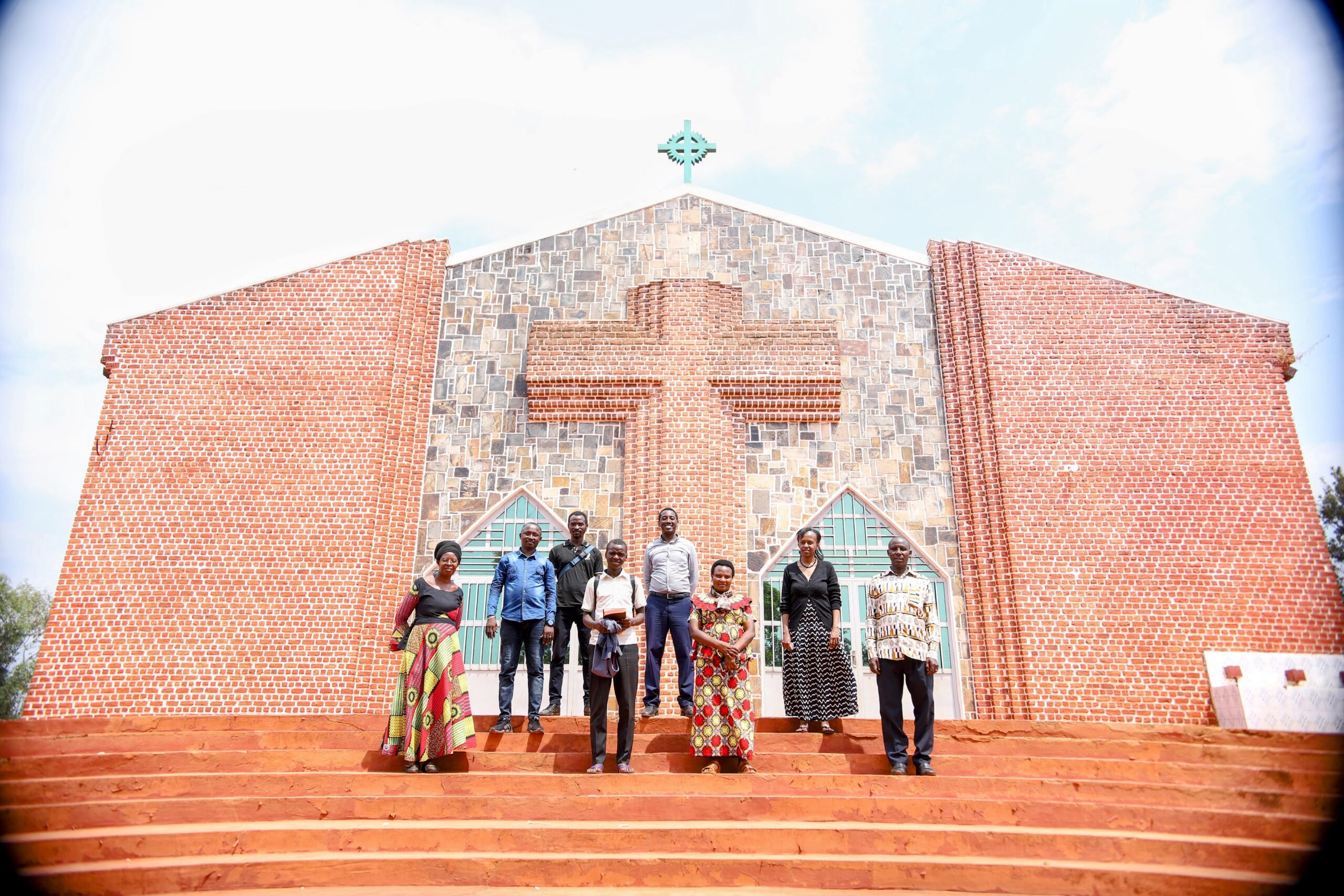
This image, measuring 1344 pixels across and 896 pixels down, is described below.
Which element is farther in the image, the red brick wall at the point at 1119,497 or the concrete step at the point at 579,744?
the red brick wall at the point at 1119,497

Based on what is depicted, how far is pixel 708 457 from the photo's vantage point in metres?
11.0

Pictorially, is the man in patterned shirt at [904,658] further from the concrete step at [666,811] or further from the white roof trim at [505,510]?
the white roof trim at [505,510]

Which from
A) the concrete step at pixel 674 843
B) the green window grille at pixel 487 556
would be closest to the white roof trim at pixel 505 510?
the green window grille at pixel 487 556

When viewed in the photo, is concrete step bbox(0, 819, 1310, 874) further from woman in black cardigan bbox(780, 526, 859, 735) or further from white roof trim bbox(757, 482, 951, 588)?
white roof trim bbox(757, 482, 951, 588)

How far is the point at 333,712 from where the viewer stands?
9852 millimetres

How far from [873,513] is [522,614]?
525 cm

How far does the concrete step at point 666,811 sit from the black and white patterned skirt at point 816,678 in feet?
4.93

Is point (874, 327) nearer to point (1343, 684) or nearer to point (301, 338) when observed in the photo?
point (1343, 684)

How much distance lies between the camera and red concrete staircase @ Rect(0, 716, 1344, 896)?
5.04 meters

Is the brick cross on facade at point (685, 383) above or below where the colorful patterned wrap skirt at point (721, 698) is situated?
above

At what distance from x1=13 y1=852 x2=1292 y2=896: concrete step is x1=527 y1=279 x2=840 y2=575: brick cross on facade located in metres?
5.96

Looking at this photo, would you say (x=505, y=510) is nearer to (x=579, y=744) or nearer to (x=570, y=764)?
(x=579, y=744)

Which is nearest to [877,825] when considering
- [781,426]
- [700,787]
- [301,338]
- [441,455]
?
[700,787]

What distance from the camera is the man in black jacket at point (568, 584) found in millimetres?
7738
